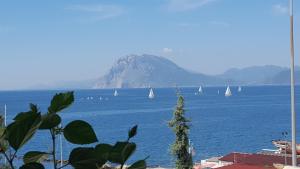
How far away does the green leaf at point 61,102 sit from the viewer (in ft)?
3.26

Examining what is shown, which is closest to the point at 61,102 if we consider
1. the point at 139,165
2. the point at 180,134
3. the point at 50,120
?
the point at 50,120

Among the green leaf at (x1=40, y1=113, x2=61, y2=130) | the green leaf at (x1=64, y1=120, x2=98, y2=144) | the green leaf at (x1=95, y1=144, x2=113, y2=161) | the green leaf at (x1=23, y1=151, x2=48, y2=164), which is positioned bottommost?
the green leaf at (x1=23, y1=151, x2=48, y2=164)

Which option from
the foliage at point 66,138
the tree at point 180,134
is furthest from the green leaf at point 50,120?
the tree at point 180,134

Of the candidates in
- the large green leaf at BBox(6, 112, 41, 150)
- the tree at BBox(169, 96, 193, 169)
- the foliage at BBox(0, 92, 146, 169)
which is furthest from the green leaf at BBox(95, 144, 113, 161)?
the tree at BBox(169, 96, 193, 169)

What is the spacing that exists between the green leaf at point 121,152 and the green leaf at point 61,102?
111 millimetres

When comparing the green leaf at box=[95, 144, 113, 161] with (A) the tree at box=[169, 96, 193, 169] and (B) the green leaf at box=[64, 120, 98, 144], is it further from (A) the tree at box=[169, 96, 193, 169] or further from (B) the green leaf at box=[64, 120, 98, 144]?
(A) the tree at box=[169, 96, 193, 169]

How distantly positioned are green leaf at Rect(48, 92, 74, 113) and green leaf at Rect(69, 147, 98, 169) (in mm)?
78

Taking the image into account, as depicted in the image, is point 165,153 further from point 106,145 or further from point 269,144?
point 106,145

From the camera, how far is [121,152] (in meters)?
1.00

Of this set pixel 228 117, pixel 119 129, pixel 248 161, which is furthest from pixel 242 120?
pixel 248 161

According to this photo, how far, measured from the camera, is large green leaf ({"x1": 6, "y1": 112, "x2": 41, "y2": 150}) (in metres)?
0.94

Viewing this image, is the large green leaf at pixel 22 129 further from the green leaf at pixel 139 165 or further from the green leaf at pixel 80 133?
the green leaf at pixel 139 165

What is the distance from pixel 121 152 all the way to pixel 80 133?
0.26ft

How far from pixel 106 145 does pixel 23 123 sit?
152 mm
